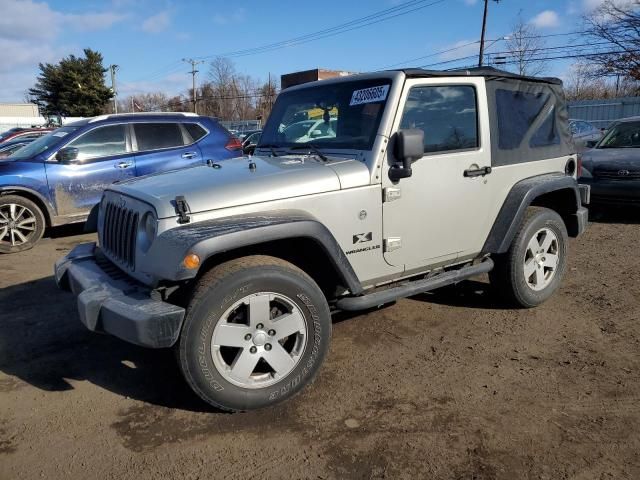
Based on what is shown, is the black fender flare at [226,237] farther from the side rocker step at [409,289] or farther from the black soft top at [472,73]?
the black soft top at [472,73]

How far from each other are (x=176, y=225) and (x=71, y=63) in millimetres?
70448

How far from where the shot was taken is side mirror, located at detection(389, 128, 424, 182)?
3.26 meters

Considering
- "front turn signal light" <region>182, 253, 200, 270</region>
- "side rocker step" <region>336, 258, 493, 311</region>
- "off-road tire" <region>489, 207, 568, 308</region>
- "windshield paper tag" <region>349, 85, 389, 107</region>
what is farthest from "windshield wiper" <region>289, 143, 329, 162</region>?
"off-road tire" <region>489, 207, 568, 308</region>

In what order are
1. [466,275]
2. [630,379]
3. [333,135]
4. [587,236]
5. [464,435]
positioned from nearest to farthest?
[464,435], [630,379], [333,135], [466,275], [587,236]

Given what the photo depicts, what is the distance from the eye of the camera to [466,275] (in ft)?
13.4

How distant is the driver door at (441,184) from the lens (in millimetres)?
3596

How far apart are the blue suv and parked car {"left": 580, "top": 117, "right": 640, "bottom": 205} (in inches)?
244

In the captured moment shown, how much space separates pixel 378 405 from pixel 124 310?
1.59m

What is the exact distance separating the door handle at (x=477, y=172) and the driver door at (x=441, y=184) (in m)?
0.01

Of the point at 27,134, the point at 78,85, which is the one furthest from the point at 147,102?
the point at 27,134

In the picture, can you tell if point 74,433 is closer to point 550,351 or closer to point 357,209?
point 357,209

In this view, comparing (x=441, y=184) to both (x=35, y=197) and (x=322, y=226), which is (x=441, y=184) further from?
(x=35, y=197)

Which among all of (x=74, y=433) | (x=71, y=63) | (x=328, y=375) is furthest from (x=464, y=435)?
(x=71, y=63)

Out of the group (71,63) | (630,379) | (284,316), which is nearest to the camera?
(284,316)
